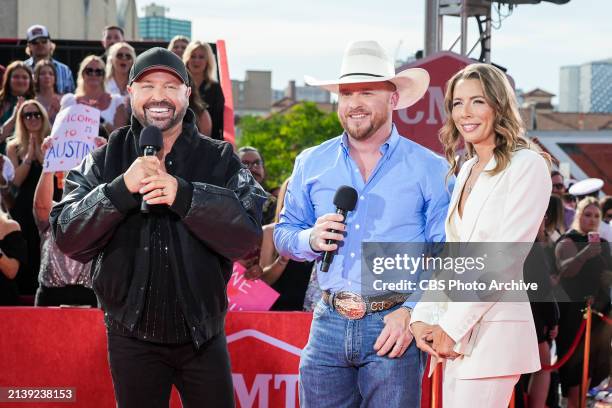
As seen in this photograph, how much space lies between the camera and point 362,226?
167 inches

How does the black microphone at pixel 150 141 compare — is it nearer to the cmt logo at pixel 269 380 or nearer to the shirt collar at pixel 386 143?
the shirt collar at pixel 386 143

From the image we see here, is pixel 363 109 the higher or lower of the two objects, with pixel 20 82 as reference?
lower

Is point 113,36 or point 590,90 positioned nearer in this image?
point 113,36

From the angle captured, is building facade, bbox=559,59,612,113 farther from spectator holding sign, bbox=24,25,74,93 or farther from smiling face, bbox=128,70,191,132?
smiling face, bbox=128,70,191,132

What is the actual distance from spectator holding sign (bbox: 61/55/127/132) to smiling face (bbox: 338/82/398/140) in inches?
208

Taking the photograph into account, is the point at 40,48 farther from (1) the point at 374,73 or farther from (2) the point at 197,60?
(1) the point at 374,73

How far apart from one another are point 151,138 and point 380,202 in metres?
1.02

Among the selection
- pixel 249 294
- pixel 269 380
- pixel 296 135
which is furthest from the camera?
pixel 296 135

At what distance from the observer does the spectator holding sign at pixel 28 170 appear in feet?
27.9

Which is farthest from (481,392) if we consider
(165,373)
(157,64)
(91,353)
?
(91,353)

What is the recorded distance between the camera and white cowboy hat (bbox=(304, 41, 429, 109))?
171 inches

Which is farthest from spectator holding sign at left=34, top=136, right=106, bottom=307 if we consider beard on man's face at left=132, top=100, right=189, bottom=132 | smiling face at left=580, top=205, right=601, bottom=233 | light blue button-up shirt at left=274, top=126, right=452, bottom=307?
smiling face at left=580, top=205, right=601, bottom=233

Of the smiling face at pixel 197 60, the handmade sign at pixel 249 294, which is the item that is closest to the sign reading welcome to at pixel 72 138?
the handmade sign at pixel 249 294

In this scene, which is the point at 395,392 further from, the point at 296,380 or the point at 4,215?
the point at 4,215
